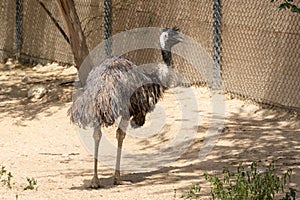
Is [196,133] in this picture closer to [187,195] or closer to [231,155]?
[231,155]

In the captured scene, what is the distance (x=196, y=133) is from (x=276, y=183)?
332 cm

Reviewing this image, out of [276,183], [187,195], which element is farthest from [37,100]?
[276,183]

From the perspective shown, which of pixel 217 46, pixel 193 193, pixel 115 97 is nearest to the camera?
pixel 193 193

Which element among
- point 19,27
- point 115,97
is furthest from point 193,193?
point 19,27

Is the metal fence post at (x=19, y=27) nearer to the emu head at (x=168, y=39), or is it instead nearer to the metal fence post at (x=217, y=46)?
the metal fence post at (x=217, y=46)

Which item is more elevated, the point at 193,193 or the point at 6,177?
the point at 193,193

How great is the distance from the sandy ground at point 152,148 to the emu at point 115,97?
1.76 ft

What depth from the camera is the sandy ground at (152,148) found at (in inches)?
292

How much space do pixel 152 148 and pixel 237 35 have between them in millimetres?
2178

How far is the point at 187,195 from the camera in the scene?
6.78 metres

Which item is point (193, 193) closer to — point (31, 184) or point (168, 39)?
point (31, 184)

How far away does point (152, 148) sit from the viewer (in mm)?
9258

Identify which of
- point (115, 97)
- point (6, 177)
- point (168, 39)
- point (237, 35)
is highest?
point (237, 35)

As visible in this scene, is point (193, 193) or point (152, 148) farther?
point (152, 148)
